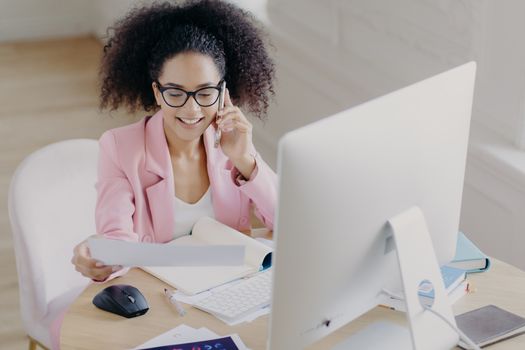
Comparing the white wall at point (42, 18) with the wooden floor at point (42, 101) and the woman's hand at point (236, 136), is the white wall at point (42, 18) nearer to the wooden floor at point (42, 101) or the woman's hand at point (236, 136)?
the wooden floor at point (42, 101)

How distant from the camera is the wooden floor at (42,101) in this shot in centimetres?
468

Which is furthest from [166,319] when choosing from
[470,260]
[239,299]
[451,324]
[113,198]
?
[470,260]

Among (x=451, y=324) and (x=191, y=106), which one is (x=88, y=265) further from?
(x=451, y=324)

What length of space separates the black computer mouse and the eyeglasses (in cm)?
44

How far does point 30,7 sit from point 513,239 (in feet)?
13.8

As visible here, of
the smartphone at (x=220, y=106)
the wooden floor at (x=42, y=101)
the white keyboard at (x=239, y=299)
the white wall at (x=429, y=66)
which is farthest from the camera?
the wooden floor at (x=42, y=101)

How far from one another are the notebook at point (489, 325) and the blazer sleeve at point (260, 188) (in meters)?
0.58

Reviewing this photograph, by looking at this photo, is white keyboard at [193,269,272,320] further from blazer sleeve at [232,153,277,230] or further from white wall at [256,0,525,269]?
white wall at [256,0,525,269]

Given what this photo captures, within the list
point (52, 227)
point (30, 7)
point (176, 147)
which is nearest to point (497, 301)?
point (176, 147)

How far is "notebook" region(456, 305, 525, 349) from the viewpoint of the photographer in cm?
195

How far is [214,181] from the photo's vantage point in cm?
237

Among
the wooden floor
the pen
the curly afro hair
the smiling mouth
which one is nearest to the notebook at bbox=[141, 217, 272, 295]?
the pen

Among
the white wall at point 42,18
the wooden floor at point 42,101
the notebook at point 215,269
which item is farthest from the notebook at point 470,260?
the white wall at point 42,18

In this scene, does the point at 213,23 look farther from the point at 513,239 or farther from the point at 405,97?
the point at 513,239
